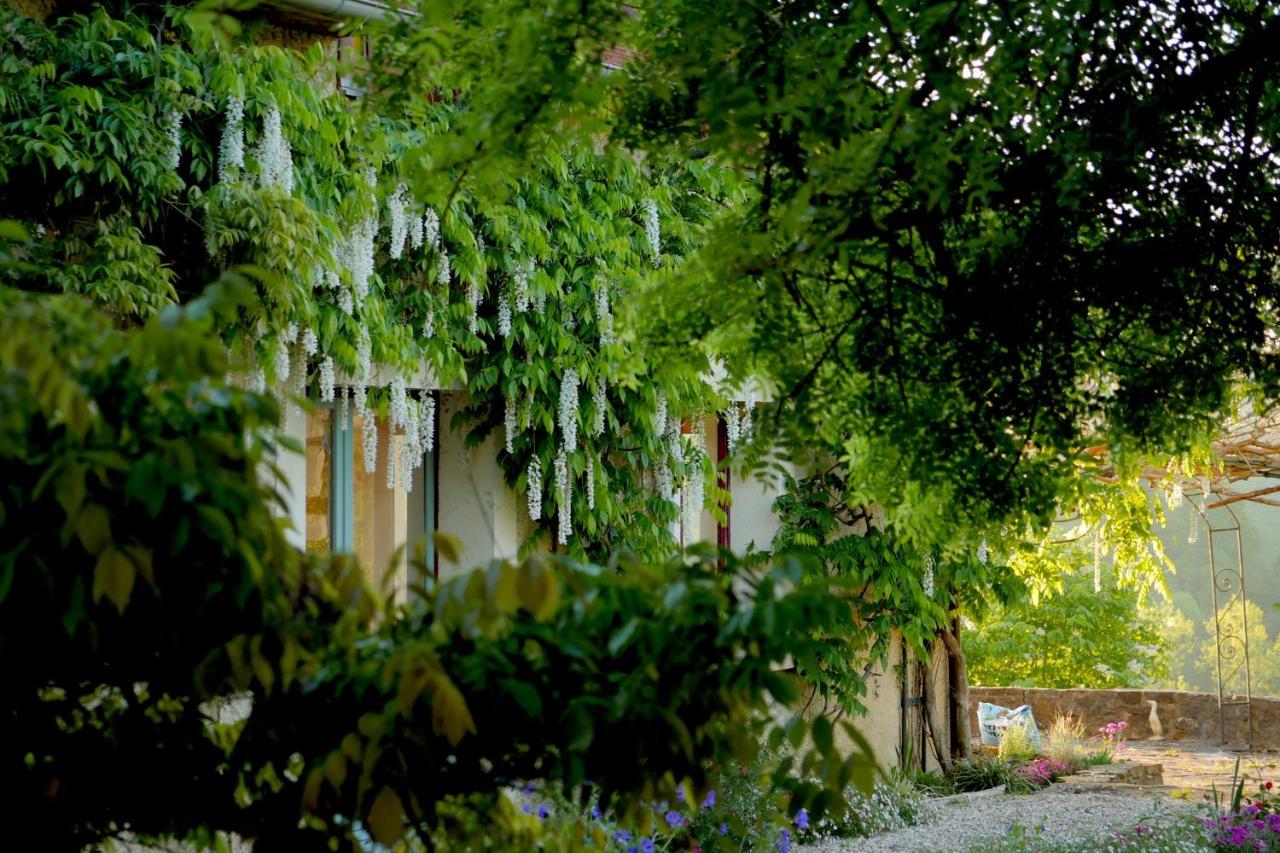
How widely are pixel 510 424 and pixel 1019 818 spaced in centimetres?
478

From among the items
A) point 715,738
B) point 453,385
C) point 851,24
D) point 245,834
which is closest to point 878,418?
point 851,24

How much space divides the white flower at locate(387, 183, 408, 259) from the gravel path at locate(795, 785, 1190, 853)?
434 centimetres

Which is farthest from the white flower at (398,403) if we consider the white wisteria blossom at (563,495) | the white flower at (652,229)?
the white flower at (652,229)

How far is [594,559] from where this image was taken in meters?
7.25

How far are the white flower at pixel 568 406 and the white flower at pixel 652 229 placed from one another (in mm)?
982

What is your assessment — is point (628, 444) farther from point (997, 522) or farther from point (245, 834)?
point (245, 834)

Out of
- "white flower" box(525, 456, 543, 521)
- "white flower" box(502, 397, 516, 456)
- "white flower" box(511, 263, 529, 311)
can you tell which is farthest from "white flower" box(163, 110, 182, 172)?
"white flower" box(525, 456, 543, 521)

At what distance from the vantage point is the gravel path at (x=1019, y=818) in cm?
789

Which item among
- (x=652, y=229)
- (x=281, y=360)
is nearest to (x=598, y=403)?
(x=652, y=229)

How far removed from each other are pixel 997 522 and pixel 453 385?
371 cm

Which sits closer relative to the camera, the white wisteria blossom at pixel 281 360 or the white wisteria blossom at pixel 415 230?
the white wisteria blossom at pixel 281 360

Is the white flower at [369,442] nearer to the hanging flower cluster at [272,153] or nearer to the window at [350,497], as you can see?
the window at [350,497]

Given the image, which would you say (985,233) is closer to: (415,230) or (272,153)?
(272,153)

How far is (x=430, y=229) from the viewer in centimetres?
613
